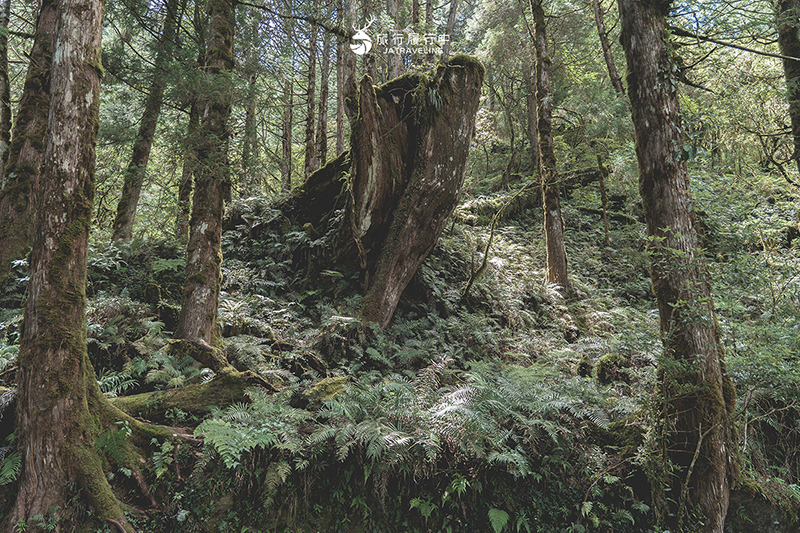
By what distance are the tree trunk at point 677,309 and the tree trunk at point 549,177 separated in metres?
6.04

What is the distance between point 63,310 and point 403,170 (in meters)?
6.15

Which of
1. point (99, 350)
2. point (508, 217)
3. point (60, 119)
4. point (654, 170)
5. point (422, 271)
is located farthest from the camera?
point (508, 217)

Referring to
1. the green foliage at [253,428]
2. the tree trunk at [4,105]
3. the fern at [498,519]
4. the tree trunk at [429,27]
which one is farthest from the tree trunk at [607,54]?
the tree trunk at [4,105]

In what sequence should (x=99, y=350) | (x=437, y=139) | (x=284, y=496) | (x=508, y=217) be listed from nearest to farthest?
(x=284, y=496) → (x=99, y=350) → (x=437, y=139) → (x=508, y=217)

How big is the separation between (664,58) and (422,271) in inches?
231

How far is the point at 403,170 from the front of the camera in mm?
8086

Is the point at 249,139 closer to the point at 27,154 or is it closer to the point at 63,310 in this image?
the point at 27,154

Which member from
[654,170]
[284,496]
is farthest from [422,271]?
[284,496]

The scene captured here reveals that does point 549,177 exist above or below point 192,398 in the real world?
above

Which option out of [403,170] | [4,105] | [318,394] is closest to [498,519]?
[318,394]

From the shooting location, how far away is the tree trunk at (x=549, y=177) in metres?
10.3

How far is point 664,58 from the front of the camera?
423 centimetres

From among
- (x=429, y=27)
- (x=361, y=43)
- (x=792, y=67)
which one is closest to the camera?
(x=792, y=67)

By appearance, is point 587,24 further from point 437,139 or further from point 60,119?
point 60,119
